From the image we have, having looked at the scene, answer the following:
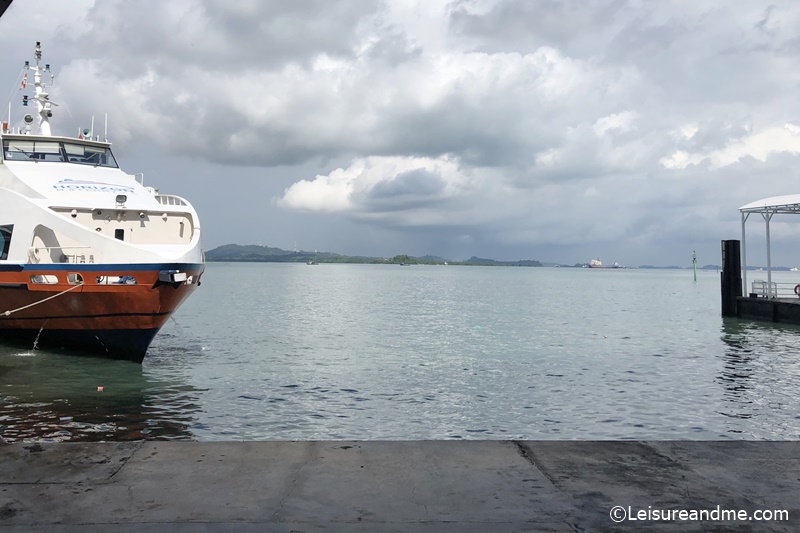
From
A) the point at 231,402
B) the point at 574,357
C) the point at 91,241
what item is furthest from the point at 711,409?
the point at 91,241

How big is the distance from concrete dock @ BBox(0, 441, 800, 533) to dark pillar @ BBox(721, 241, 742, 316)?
34539 millimetres

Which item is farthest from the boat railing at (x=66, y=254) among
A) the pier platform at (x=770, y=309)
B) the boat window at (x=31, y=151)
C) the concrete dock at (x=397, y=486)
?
the pier platform at (x=770, y=309)

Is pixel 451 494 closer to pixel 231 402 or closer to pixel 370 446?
pixel 370 446

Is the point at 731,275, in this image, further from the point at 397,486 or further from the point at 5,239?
the point at 397,486

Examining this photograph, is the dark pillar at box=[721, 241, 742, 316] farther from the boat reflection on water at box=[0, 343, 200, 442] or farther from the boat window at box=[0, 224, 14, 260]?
the boat window at box=[0, 224, 14, 260]

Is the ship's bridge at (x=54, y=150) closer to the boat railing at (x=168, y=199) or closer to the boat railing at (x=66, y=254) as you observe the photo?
the boat railing at (x=168, y=199)

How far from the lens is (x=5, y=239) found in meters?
19.4

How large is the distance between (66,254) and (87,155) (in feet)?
23.4

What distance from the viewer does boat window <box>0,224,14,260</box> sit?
19219 millimetres

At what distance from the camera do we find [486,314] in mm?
48125

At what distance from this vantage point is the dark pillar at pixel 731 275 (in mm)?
36875

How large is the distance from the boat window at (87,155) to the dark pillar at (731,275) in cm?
3378

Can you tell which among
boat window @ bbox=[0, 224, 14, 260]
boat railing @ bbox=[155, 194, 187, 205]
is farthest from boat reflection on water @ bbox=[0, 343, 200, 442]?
boat railing @ bbox=[155, 194, 187, 205]

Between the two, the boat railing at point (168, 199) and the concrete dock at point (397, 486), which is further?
the boat railing at point (168, 199)
